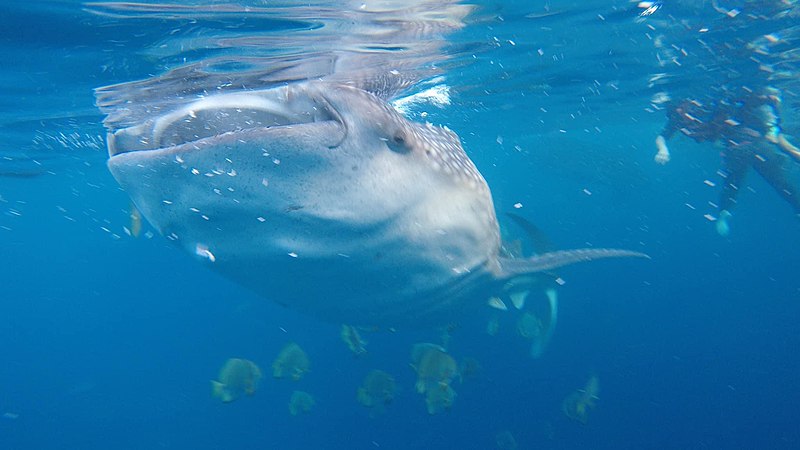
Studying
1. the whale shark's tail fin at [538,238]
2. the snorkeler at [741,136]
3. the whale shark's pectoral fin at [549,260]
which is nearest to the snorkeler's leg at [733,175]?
the snorkeler at [741,136]

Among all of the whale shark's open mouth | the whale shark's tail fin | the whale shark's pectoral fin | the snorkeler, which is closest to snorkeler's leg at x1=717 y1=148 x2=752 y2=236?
the snorkeler

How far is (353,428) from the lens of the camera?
18.5 metres

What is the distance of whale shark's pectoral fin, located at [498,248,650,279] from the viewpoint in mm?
5950

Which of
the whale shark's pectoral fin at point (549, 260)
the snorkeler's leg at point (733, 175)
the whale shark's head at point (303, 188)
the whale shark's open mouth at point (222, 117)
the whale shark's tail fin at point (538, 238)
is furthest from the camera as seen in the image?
the snorkeler's leg at point (733, 175)

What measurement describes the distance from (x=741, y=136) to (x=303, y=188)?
15.6 metres

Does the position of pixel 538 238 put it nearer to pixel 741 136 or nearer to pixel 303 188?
pixel 741 136

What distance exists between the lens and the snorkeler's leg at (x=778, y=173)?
1400 centimetres

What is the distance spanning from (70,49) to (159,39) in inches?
59.4

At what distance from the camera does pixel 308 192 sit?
3076 mm

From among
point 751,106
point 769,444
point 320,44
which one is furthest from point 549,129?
point 320,44

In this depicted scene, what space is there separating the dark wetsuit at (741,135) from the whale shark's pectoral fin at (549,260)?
9092 mm

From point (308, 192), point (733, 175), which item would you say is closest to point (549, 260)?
point (308, 192)

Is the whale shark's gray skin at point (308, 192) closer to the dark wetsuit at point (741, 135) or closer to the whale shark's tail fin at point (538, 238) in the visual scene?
the whale shark's tail fin at point (538, 238)

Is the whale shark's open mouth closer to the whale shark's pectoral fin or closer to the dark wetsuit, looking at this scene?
the whale shark's pectoral fin
